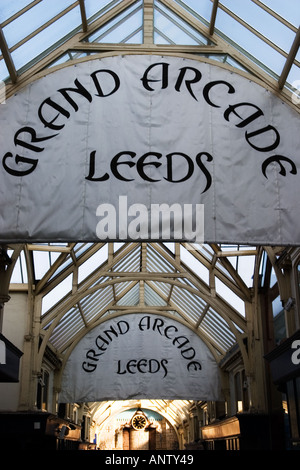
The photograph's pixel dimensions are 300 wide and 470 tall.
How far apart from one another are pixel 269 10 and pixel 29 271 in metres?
10.9

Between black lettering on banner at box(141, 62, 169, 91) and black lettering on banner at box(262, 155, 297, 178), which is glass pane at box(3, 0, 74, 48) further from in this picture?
black lettering on banner at box(262, 155, 297, 178)

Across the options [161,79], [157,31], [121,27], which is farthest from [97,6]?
[161,79]

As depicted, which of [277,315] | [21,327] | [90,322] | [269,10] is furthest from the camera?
[90,322]

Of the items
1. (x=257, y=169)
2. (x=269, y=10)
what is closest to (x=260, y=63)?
(x=269, y=10)

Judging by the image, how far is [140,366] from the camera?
22.6 metres

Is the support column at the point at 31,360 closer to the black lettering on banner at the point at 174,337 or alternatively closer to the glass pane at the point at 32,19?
the black lettering on banner at the point at 174,337

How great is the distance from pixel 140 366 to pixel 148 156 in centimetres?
1508

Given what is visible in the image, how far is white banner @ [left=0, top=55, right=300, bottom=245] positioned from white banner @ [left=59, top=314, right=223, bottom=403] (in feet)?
48.5

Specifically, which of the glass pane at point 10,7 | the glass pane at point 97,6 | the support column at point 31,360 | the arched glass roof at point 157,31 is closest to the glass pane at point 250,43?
the arched glass roof at point 157,31

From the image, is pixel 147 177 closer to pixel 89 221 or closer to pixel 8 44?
pixel 89 221

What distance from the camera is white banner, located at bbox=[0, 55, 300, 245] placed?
836 cm

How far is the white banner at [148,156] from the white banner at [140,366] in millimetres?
14772

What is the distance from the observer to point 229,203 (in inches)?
334

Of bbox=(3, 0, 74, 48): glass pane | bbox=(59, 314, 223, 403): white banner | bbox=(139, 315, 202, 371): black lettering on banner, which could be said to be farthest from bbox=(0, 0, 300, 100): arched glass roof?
bbox=(139, 315, 202, 371): black lettering on banner
